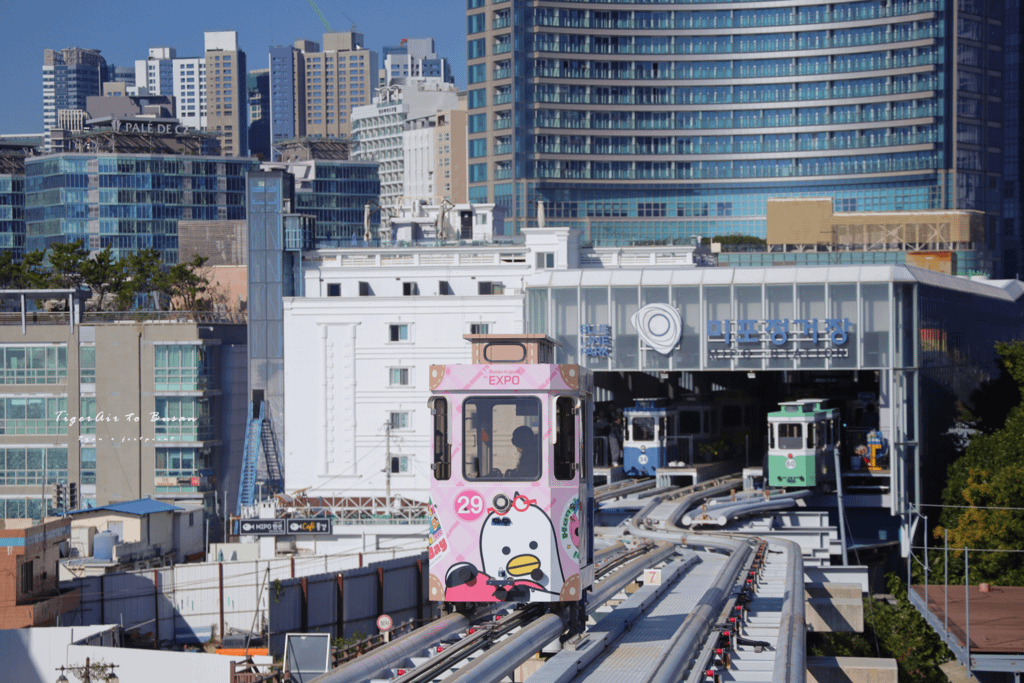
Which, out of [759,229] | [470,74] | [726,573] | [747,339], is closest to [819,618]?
[726,573]

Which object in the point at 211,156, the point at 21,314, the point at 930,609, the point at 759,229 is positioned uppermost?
the point at 211,156

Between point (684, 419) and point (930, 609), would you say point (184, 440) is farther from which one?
point (930, 609)

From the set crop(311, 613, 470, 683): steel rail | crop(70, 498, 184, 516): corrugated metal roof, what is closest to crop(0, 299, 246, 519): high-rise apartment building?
crop(70, 498, 184, 516): corrugated metal roof

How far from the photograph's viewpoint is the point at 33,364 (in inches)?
2953

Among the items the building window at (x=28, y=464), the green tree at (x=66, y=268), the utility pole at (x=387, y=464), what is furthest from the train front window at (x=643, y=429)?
the green tree at (x=66, y=268)

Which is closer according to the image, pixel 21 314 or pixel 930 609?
pixel 930 609

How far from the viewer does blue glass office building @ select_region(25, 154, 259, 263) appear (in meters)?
168

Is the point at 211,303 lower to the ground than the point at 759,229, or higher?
lower

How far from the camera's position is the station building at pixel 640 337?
56.9 m

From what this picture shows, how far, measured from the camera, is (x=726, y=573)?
3155 cm

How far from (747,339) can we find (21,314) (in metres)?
41.4

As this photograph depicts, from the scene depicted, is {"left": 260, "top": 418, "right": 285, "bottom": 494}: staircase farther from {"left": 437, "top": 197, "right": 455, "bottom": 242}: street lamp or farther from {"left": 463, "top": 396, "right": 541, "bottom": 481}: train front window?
{"left": 463, "top": 396, "right": 541, "bottom": 481}: train front window

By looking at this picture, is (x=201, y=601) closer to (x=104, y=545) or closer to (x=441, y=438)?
(x=104, y=545)

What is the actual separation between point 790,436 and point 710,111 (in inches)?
3768
